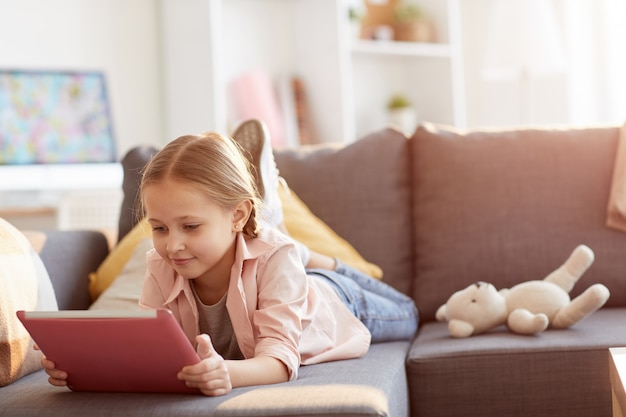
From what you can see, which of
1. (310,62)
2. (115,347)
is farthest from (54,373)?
(310,62)

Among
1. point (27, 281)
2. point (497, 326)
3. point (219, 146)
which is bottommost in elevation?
point (497, 326)

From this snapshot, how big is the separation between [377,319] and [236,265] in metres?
0.49

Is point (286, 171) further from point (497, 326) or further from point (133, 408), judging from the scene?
point (133, 408)

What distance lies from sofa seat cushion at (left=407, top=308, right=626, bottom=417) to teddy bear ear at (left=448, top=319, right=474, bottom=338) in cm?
11

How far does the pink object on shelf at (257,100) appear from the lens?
3830 millimetres

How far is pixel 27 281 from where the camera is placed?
1729 millimetres

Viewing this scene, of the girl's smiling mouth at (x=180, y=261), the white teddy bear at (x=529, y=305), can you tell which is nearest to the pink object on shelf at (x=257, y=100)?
the white teddy bear at (x=529, y=305)

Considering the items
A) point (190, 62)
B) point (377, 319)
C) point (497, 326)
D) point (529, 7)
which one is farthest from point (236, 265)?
point (529, 7)

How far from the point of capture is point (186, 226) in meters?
1.51

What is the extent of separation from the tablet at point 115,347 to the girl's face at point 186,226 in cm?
21

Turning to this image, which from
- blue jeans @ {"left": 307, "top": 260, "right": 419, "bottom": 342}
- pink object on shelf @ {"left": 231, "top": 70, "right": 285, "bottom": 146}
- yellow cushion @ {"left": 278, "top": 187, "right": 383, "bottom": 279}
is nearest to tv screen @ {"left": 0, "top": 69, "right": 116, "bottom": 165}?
pink object on shelf @ {"left": 231, "top": 70, "right": 285, "bottom": 146}

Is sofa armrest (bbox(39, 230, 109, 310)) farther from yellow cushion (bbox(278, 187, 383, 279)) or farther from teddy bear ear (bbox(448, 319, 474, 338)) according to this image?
teddy bear ear (bbox(448, 319, 474, 338))

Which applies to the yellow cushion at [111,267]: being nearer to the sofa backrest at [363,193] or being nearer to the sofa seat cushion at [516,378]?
the sofa backrest at [363,193]

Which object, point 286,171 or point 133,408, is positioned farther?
point 286,171
